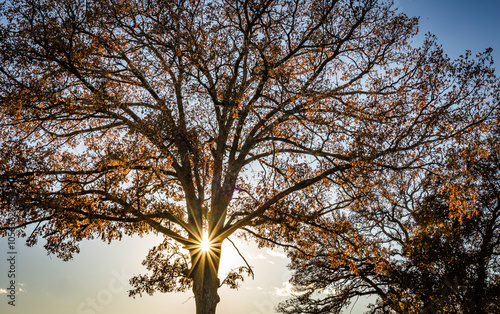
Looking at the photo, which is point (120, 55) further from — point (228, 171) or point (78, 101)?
point (228, 171)

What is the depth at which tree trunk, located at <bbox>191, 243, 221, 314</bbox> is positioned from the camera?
416 inches

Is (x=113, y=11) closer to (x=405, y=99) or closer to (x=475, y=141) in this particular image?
(x=405, y=99)

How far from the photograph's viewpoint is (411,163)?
11.2 metres

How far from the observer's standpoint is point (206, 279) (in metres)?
10.9

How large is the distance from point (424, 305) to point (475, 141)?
22.7 feet

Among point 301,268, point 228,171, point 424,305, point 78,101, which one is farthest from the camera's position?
point 301,268

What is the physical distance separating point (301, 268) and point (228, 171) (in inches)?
338

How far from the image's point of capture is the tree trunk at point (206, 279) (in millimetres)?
10562

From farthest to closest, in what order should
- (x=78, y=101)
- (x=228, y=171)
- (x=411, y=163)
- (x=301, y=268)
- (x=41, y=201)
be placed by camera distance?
(x=301, y=268) < (x=228, y=171) < (x=411, y=163) < (x=78, y=101) < (x=41, y=201)

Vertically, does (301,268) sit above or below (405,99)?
below

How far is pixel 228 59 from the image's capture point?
36.2 feet

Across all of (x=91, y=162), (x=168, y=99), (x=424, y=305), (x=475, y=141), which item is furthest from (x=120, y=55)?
(x=424, y=305)

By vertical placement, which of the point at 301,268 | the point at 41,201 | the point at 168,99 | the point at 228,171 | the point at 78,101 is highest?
the point at 168,99

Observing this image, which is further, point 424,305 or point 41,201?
point 424,305
